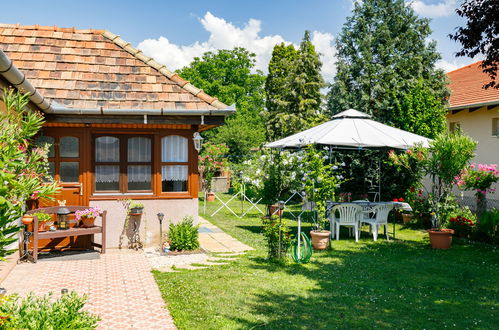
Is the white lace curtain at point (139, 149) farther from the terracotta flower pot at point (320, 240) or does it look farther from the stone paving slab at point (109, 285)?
the terracotta flower pot at point (320, 240)

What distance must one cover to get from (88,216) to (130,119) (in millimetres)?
2154

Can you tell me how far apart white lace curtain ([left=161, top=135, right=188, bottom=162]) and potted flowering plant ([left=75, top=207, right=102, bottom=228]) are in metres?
1.81

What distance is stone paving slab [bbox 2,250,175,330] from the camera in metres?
5.46

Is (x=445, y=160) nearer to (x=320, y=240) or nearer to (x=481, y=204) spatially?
(x=481, y=204)

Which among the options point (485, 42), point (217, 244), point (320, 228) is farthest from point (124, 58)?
point (485, 42)

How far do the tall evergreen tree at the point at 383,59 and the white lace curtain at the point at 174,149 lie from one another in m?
10.1

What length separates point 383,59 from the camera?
18.0m

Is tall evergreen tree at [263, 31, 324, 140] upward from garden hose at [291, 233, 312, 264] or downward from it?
upward

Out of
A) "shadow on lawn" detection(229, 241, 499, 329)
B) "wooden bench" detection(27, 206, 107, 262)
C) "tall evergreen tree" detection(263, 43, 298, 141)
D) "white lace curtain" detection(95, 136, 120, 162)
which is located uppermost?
"tall evergreen tree" detection(263, 43, 298, 141)

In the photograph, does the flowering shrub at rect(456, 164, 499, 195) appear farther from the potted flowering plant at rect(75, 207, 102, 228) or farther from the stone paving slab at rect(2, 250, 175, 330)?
the potted flowering plant at rect(75, 207, 102, 228)

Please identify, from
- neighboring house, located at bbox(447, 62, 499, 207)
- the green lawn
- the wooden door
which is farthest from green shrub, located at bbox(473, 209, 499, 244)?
the wooden door

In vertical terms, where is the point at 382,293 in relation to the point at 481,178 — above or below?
below

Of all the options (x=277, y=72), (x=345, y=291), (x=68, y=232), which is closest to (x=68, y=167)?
(x=68, y=232)

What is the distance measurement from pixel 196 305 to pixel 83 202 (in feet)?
14.1
